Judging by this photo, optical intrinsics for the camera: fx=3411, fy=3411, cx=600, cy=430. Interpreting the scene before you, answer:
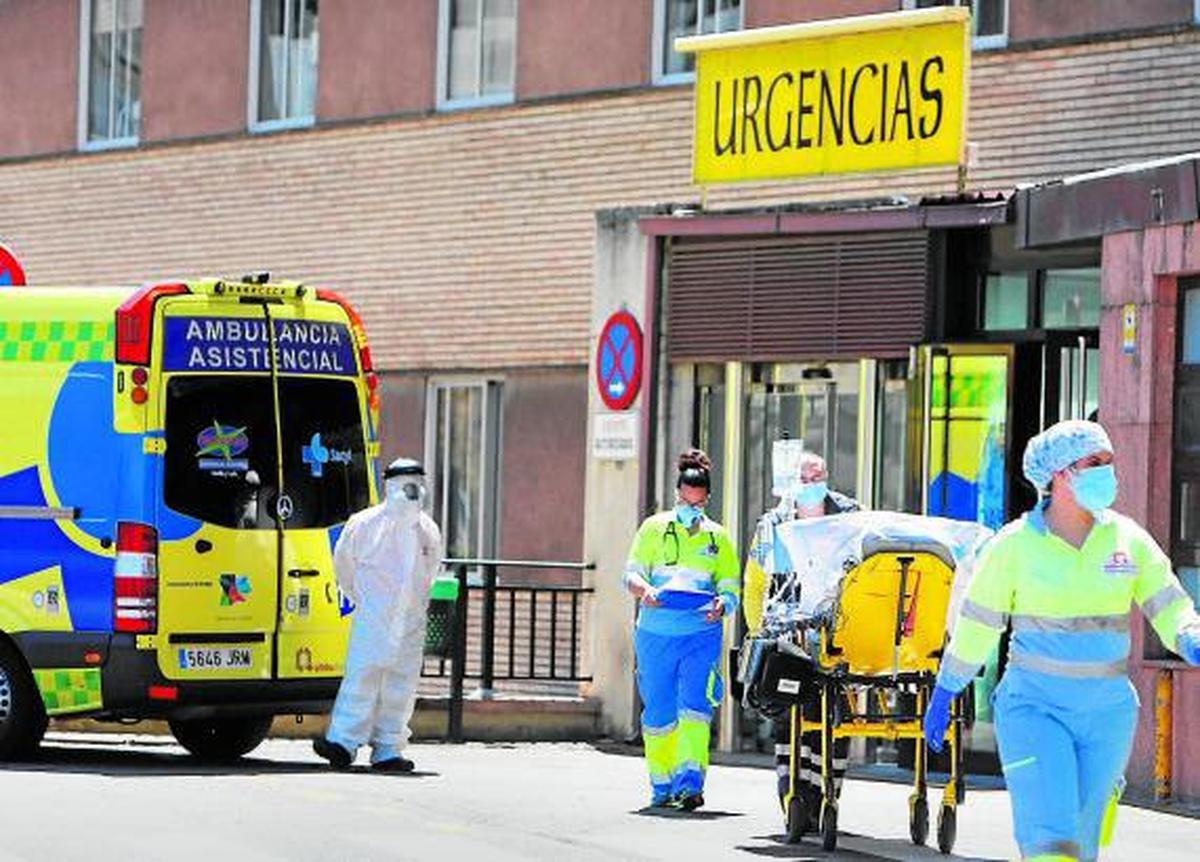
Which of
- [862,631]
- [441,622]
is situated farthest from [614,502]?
[862,631]

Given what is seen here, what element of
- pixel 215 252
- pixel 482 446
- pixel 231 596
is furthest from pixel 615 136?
pixel 231 596

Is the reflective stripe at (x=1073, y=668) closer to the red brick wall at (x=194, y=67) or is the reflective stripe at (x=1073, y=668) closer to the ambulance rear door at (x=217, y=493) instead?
the ambulance rear door at (x=217, y=493)

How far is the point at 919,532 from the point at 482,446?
1256 centimetres

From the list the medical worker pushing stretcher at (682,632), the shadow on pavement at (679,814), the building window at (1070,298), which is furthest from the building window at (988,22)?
the shadow on pavement at (679,814)

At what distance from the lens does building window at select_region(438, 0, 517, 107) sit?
27.6 metres

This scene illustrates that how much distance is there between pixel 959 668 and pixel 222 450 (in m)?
8.22

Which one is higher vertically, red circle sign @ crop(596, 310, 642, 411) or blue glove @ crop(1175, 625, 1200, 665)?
red circle sign @ crop(596, 310, 642, 411)

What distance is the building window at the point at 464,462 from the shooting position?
27672 millimetres

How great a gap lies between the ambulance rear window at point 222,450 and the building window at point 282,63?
1073 cm

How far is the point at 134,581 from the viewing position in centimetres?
1827

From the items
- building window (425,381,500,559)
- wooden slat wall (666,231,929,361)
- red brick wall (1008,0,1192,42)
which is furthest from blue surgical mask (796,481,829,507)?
building window (425,381,500,559)

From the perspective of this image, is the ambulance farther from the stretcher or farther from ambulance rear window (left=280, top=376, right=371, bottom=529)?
the stretcher

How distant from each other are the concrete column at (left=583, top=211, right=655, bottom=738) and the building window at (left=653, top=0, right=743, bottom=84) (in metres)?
2.79

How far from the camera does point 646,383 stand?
2331 centimetres
